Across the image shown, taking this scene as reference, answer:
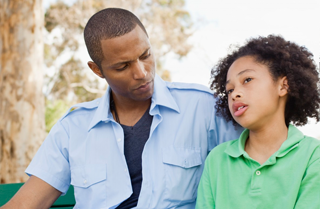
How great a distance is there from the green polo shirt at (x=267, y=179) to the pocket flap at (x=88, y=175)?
582mm

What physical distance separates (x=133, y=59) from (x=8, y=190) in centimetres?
131

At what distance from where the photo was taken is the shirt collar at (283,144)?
1675 mm

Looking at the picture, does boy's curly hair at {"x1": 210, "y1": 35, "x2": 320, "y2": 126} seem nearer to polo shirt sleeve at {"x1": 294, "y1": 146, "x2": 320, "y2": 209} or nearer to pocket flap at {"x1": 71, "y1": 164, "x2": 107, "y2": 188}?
polo shirt sleeve at {"x1": 294, "y1": 146, "x2": 320, "y2": 209}

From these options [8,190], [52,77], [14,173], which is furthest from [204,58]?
[8,190]

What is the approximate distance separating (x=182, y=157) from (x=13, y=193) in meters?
1.27

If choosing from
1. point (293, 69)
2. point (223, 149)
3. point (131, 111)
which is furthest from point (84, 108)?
point (293, 69)

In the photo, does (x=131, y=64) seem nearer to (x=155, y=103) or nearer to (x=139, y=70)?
(x=139, y=70)

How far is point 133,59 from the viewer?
213 centimetres

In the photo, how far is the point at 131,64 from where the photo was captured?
7.10 ft

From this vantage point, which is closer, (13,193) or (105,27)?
(105,27)

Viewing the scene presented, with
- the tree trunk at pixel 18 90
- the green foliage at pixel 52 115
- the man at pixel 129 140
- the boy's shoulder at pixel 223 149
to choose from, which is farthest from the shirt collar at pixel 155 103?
the green foliage at pixel 52 115

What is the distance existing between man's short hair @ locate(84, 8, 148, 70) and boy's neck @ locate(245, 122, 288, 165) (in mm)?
923

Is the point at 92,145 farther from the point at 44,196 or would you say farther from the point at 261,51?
the point at 261,51

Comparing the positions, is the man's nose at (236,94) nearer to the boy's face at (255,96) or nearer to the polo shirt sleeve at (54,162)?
the boy's face at (255,96)
